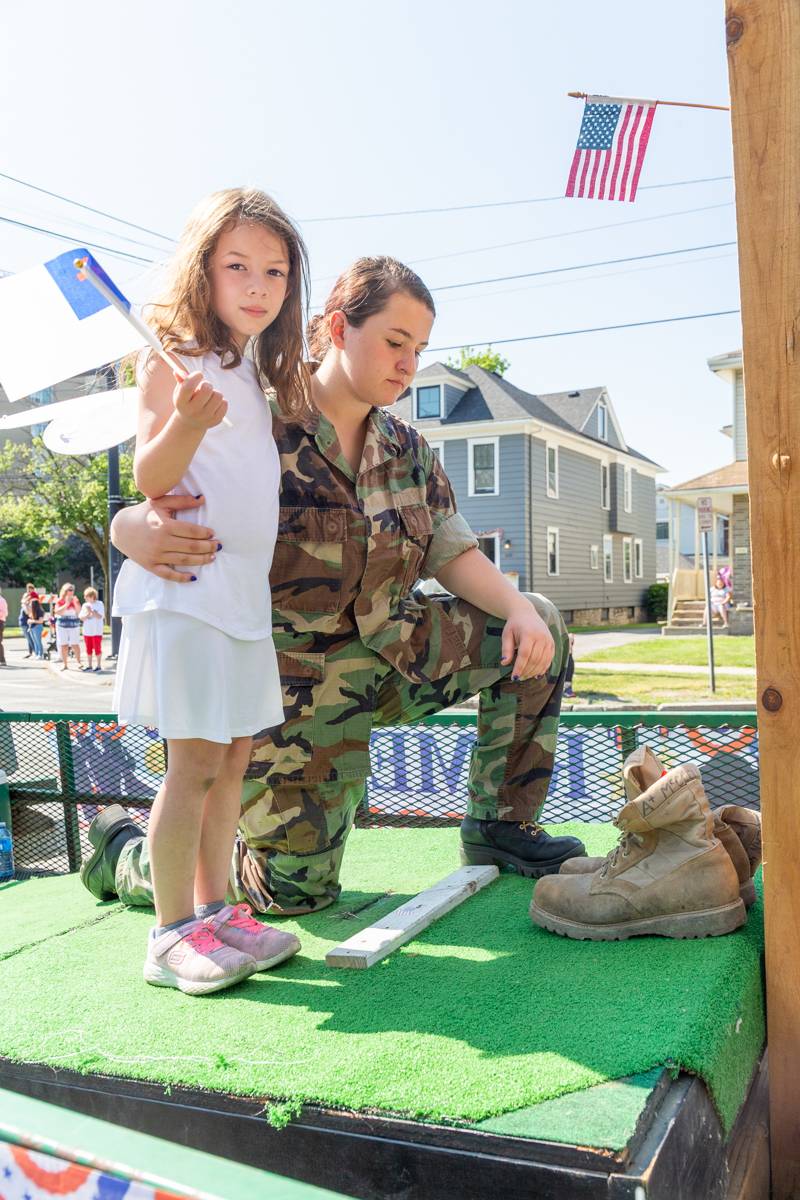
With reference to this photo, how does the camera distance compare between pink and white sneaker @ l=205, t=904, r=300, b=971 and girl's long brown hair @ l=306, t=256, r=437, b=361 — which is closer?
pink and white sneaker @ l=205, t=904, r=300, b=971

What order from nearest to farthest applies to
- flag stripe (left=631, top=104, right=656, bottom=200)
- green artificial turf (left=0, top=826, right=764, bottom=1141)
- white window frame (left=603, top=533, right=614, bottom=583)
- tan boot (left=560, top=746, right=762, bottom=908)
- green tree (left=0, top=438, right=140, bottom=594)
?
1. green artificial turf (left=0, top=826, right=764, bottom=1141)
2. tan boot (left=560, top=746, right=762, bottom=908)
3. flag stripe (left=631, top=104, right=656, bottom=200)
4. white window frame (left=603, top=533, right=614, bottom=583)
5. green tree (left=0, top=438, right=140, bottom=594)

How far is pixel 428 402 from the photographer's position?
26281 mm

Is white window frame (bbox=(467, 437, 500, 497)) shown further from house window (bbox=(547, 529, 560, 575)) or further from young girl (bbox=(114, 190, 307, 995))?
young girl (bbox=(114, 190, 307, 995))

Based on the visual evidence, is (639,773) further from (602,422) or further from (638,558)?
(638,558)

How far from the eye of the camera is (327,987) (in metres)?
1.86

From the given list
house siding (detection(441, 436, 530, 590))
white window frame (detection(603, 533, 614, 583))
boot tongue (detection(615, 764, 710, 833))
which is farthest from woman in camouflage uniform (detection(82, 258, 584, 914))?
white window frame (detection(603, 533, 614, 583))

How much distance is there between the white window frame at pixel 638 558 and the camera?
3362cm

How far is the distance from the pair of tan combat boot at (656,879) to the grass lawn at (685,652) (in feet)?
43.5

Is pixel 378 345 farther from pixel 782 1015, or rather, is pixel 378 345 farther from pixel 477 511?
pixel 477 511

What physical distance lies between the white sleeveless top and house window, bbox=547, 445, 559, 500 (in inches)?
991

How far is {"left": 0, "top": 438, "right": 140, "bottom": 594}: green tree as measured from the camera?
31.6m

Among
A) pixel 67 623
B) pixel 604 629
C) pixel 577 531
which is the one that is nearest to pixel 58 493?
pixel 67 623

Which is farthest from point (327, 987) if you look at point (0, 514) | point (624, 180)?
point (0, 514)

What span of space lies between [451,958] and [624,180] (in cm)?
530
